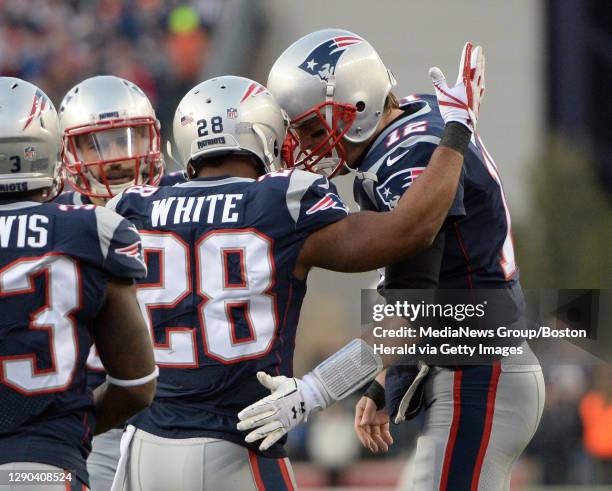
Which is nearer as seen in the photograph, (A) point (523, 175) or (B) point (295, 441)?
(B) point (295, 441)

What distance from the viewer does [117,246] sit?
3.01 metres

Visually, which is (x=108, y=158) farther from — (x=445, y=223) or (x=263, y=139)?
(x=445, y=223)

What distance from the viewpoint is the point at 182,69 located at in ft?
44.2

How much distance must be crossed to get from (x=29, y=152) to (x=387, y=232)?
101cm

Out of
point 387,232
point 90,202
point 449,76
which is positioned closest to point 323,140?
point 387,232

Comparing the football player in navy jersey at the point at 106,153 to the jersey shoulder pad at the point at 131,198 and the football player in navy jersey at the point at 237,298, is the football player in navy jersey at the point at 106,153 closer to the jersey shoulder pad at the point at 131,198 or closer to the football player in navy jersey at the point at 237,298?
the jersey shoulder pad at the point at 131,198

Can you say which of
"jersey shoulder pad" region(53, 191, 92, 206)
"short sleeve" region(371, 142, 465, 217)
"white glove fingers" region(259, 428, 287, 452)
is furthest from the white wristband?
"jersey shoulder pad" region(53, 191, 92, 206)

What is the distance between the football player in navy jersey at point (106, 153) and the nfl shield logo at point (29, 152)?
4.60 ft

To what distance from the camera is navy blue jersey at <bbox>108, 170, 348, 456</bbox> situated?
3.41 m

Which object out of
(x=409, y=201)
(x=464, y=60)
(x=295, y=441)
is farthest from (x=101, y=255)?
(x=295, y=441)

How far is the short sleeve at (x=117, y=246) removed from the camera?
2994 mm

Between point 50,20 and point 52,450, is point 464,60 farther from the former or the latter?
point 50,20

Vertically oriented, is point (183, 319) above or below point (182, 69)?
above

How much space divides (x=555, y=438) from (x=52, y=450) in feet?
28.3
